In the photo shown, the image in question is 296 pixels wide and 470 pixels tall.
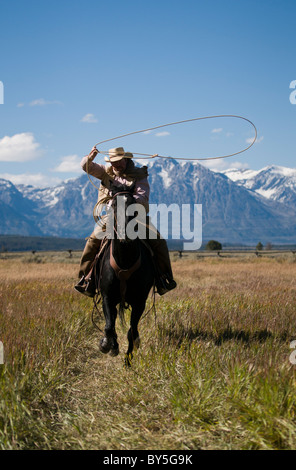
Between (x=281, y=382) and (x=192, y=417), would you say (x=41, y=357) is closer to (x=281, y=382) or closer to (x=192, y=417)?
(x=192, y=417)

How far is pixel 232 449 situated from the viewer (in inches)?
146

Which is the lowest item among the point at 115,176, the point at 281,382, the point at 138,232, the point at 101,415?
the point at 101,415

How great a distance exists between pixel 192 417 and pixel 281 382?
897 mm

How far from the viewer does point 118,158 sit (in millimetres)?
6984

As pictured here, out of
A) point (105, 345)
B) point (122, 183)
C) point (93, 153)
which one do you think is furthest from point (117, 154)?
point (105, 345)

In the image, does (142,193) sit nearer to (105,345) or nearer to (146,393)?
(105,345)

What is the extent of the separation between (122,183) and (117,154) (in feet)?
1.65

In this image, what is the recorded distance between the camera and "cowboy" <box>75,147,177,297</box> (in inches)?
279

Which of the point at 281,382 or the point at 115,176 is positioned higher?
the point at 115,176

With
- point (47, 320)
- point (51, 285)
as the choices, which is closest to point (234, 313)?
point (47, 320)

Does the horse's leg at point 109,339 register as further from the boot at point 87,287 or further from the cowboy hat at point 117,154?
the cowboy hat at point 117,154

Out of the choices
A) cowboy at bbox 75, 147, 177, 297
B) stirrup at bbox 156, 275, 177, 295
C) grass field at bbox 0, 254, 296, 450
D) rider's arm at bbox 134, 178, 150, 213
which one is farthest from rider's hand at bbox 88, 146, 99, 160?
grass field at bbox 0, 254, 296, 450
